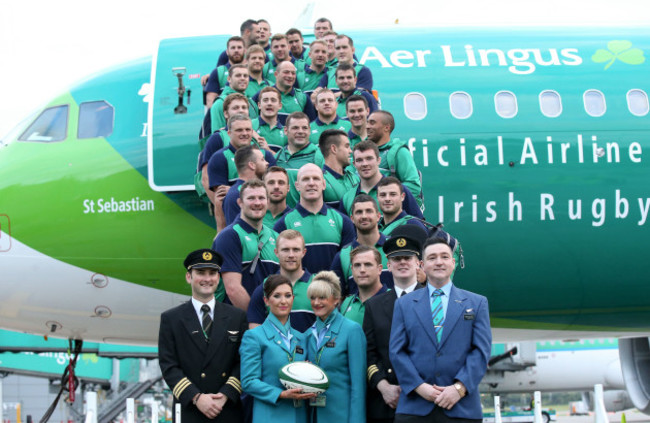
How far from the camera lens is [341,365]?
6.28 m

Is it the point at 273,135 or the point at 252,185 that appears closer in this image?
the point at 252,185

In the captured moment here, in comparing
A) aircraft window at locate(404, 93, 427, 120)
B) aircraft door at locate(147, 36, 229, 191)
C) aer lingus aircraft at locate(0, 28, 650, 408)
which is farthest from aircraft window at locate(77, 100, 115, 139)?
aircraft window at locate(404, 93, 427, 120)

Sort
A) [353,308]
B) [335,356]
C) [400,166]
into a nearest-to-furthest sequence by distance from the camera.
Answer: [335,356]
[353,308]
[400,166]

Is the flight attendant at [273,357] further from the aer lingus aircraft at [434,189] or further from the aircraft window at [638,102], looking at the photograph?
the aircraft window at [638,102]

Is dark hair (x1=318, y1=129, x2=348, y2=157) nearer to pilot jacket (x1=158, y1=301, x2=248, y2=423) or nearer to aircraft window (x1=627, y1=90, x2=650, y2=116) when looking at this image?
pilot jacket (x1=158, y1=301, x2=248, y2=423)

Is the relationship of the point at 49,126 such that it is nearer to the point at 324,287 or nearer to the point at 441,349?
the point at 324,287

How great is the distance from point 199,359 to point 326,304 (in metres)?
1.05

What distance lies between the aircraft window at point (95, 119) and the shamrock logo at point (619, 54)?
6.84 metres

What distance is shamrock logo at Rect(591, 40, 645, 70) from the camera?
1230 cm

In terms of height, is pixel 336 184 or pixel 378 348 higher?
pixel 336 184

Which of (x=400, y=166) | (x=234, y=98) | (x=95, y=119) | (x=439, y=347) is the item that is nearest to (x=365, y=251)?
(x=439, y=347)

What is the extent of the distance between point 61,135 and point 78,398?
18716 millimetres

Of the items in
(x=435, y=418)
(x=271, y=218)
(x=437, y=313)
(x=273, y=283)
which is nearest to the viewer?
(x=435, y=418)

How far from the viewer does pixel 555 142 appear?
11.4 meters
